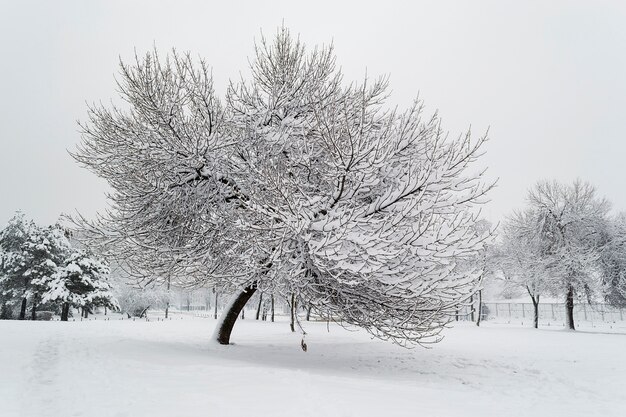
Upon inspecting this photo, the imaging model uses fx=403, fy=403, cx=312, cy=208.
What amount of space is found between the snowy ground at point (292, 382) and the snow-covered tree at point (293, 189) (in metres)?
1.56

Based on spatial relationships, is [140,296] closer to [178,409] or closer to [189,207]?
[189,207]

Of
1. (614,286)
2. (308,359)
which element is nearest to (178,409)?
(308,359)

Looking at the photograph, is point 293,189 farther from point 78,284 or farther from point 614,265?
point 78,284

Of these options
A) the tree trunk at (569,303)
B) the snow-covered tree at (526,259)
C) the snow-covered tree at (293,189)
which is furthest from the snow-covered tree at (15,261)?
the tree trunk at (569,303)

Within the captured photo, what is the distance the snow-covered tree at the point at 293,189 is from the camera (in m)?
7.39

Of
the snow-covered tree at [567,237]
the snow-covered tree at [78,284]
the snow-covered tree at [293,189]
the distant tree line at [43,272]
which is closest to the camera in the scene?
the snow-covered tree at [293,189]

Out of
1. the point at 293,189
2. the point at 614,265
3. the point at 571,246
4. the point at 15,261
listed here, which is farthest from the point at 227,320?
the point at 15,261

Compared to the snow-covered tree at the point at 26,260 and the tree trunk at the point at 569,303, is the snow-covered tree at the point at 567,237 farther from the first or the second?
the snow-covered tree at the point at 26,260

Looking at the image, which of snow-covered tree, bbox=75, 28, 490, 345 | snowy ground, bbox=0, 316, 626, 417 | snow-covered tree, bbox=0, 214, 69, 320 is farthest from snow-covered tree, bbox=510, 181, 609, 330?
snow-covered tree, bbox=0, 214, 69, 320

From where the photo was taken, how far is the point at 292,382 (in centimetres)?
600

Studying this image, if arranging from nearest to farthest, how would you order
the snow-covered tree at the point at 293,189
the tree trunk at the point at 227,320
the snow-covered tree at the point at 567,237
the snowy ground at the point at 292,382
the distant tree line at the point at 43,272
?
1. the snowy ground at the point at 292,382
2. the snow-covered tree at the point at 293,189
3. the tree trunk at the point at 227,320
4. the snow-covered tree at the point at 567,237
5. the distant tree line at the point at 43,272

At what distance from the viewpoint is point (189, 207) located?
9695 mm

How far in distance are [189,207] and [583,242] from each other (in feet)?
87.8

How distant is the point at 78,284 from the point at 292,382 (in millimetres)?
31426
